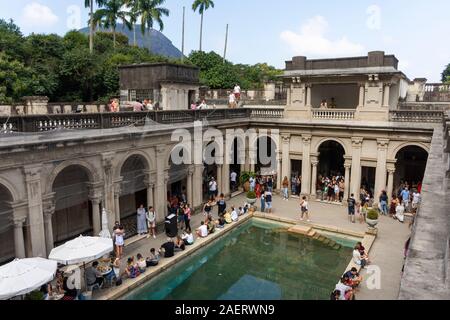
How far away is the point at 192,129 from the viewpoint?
65.5 feet

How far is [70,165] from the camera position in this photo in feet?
45.7

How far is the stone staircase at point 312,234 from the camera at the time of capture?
690 inches

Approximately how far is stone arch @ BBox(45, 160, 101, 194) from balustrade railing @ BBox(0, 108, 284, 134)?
127 cm

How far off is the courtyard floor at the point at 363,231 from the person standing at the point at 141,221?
0.51 m

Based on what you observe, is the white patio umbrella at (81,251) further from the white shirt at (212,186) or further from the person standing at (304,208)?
the person standing at (304,208)

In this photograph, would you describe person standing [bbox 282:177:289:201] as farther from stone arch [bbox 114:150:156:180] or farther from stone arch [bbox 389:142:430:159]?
stone arch [bbox 114:150:156:180]

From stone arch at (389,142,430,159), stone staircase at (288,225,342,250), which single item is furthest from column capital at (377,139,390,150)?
stone staircase at (288,225,342,250)

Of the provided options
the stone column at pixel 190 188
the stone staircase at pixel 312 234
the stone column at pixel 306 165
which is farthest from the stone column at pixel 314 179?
the stone column at pixel 190 188

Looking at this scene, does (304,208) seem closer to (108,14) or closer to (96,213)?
(96,213)

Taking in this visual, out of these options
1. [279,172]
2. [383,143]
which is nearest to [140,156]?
[279,172]
